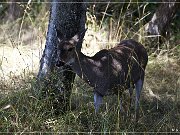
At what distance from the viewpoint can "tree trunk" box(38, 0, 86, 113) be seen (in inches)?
210

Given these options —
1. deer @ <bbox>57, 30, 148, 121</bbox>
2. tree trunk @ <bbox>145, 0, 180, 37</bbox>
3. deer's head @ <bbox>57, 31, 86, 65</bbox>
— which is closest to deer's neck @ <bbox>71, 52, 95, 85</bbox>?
deer @ <bbox>57, 30, 148, 121</bbox>

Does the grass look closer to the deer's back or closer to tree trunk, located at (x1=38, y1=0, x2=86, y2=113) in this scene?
tree trunk, located at (x1=38, y1=0, x2=86, y2=113)

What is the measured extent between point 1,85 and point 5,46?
7.51 ft

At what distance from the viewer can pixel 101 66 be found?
5414 millimetres

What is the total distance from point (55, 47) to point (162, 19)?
3588mm

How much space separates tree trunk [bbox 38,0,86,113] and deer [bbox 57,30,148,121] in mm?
154

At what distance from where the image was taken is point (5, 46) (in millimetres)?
8188

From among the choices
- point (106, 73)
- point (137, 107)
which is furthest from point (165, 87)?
point (106, 73)

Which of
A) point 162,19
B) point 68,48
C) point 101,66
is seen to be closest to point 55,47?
point 68,48

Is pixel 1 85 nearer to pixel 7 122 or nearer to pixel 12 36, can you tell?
pixel 7 122

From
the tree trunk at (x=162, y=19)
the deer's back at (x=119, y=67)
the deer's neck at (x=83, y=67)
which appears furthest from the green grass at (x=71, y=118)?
the tree trunk at (x=162, y=19)

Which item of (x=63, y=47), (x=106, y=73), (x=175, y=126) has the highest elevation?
(x=63, y=47)

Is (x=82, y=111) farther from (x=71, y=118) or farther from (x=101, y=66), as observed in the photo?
(x=101, y=66)

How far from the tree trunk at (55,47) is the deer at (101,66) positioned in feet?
0.50
